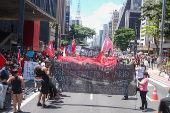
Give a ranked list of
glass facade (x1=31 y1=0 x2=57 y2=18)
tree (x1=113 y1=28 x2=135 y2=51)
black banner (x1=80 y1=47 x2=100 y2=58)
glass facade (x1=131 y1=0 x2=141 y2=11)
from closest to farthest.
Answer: black banner (x1=80 y1=47 x2=100 y2=58)
glass facade (x1=31 y1=0 x2=57 y2=18)
tree (x1=113 y1=28 x2=135 y2=51)
glass facade (x1=131 y1=0 x2=141 y2=11)

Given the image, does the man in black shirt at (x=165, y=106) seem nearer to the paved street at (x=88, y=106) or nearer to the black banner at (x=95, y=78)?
the paved street at (x=88, y=106)

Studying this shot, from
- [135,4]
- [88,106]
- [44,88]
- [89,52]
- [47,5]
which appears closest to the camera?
[44,88]

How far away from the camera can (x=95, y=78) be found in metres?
8.25

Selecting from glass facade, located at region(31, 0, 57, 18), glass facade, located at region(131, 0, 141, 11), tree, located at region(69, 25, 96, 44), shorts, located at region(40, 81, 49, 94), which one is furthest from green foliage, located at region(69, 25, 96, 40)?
shorts, located at region(40, 81, 49, 94)

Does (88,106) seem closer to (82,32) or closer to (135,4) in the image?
(82,32)

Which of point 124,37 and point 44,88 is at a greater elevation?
point 124,37

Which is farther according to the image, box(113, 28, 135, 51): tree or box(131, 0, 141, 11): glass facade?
box(131, 0, 141, 11): glass facade

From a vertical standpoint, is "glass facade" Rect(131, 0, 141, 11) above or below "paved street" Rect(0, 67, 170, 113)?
above

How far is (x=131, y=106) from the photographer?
805cm

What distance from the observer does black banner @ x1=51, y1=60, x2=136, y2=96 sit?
8070mm

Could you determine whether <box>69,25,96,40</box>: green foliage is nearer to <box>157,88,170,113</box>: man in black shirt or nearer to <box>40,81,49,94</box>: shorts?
<box>40,81,49,94</box>: shorts

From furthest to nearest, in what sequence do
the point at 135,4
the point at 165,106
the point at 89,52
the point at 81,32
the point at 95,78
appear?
1. the point at 135,4
2. the point at 81,32
3. the point at 89,52
4. the point at 95,78
5. the point at 165,106

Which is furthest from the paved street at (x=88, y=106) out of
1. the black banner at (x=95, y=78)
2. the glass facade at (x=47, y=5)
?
the glass facade at (x=47, y=5)

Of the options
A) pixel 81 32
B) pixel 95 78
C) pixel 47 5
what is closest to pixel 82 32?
pixel 81 32
